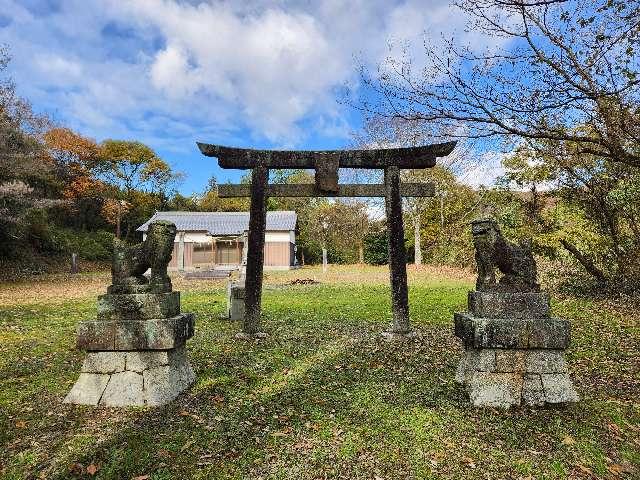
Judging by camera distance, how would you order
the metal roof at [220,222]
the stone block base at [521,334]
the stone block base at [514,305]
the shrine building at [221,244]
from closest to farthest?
the stone block base at [521,334] < the stone block base at [514,305] < the shrine building at [221,244] < the metal roof at [220,222]

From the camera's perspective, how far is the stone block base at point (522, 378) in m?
4.63

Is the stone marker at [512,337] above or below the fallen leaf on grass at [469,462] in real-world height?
above

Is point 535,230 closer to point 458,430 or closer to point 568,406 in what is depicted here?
point 568,406

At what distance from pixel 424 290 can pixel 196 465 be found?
14.6m

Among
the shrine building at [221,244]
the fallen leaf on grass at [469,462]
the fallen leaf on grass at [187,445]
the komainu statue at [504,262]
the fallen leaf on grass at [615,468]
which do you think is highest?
the shrine building at [221,244]

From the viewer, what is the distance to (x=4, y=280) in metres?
21.8

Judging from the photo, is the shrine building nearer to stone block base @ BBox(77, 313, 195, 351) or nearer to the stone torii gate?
the stone torii gate

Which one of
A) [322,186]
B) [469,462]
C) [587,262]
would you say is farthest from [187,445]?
[587,262]

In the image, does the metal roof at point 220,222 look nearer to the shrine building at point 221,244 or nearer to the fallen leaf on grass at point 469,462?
the shrine building at point 221,244

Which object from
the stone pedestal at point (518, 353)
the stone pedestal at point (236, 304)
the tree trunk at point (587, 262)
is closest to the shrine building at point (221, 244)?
the stone pedestal at point (236, 304)

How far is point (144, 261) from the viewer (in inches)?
192

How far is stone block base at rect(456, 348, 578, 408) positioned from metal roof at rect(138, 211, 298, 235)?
29.1 metres

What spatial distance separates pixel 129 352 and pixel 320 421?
7.36ft

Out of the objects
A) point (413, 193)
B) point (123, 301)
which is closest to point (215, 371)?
point (123, 301)
